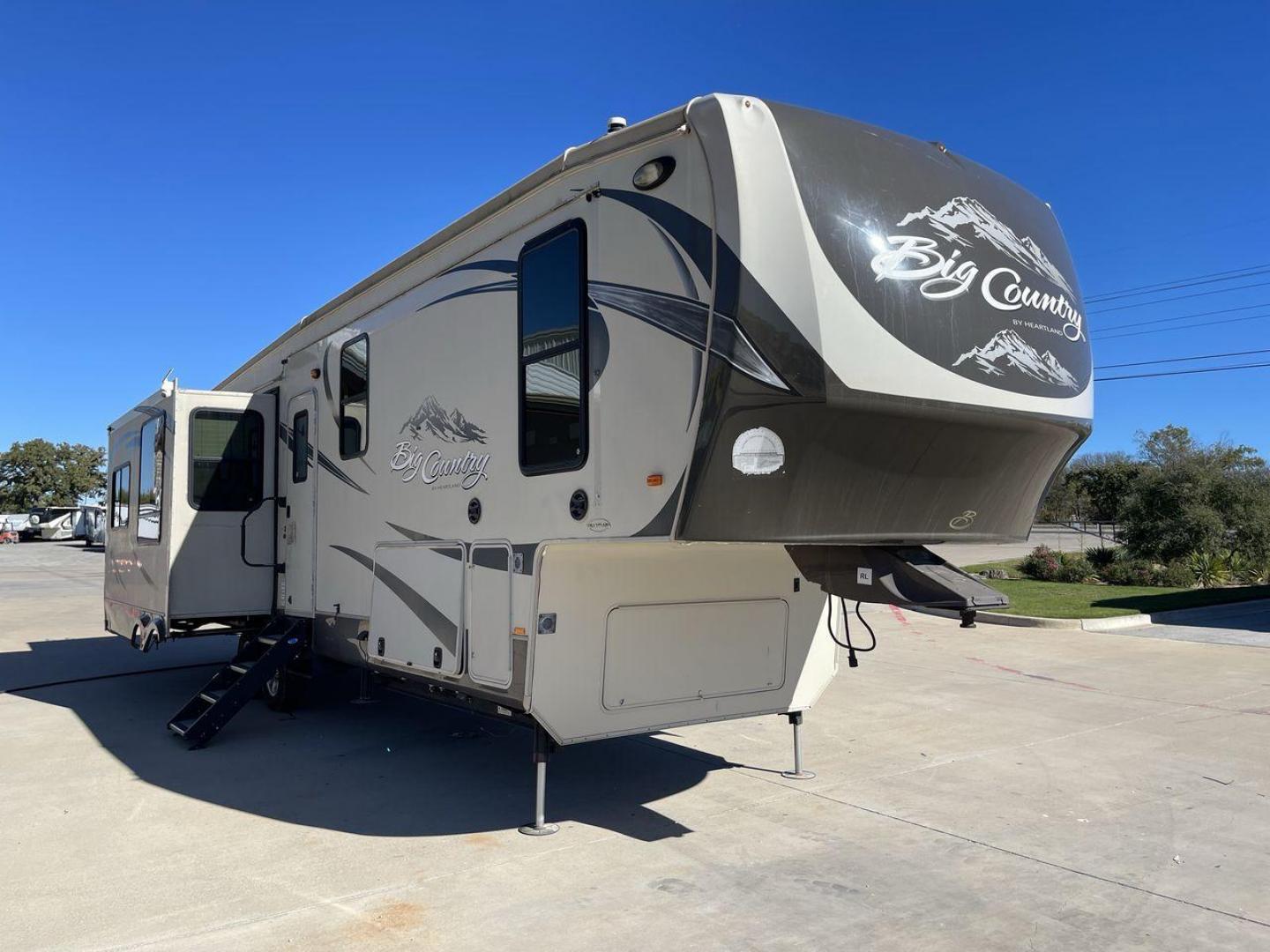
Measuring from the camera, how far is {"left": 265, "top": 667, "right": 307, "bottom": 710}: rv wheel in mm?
8141

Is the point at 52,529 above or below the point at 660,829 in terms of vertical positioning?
above

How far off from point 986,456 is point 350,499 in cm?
445

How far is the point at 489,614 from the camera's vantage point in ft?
16.6

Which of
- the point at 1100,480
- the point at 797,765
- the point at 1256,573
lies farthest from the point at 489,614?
the point at 1100,480

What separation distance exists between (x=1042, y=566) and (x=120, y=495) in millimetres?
19294

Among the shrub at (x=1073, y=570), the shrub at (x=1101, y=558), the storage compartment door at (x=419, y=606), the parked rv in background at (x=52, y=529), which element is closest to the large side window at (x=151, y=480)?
the storage compartment door at (x=419, y=606)

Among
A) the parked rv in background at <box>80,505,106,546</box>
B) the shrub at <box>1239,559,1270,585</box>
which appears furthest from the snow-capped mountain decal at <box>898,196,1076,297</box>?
the parked rv in background at <box>80,505,106,546</box>

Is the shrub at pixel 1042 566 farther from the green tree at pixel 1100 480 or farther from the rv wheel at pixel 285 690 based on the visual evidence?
the rv wheel at pixel 285 690

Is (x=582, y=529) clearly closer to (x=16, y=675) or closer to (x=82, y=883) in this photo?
(x=82, y=883)

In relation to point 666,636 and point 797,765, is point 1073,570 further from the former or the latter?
point 666,636

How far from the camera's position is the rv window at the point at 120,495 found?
9547 mm

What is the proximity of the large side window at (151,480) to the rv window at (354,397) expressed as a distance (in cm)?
230

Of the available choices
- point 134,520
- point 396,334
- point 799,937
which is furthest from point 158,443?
point 799,937

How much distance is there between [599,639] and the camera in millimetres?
4785
